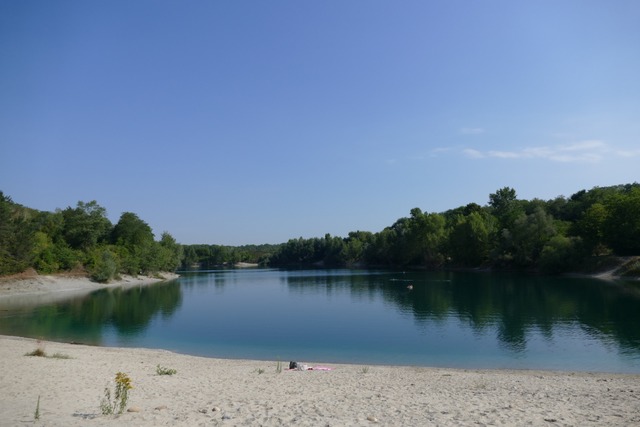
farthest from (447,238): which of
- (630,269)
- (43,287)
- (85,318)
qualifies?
(85,318)

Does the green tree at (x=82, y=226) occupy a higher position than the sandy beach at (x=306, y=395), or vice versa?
the green tree at (x=82, y=226)

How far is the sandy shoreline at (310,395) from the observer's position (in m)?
10.6

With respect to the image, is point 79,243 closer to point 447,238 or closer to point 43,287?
point 43,287

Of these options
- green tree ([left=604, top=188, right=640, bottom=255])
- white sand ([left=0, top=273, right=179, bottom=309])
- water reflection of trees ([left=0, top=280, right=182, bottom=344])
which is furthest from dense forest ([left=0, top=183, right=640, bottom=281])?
water reflection of trees ([left=0, top=280, right=182, bottom=344])

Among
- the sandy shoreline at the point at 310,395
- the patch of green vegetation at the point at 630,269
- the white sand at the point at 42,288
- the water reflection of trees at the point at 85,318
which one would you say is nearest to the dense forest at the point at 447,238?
the white sand at the point at 42,288

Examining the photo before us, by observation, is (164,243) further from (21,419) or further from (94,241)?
(21,419)

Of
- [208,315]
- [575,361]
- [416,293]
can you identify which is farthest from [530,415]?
[416,293]

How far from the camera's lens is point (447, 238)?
128 meters

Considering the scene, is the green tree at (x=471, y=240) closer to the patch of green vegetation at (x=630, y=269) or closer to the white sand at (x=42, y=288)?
the patch of green vegetation at (x=630, y=269)

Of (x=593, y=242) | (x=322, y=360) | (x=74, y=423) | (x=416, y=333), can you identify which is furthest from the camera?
(x=593, y=242)

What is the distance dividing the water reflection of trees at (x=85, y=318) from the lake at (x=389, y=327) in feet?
0.29

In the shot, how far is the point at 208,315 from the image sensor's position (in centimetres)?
4691

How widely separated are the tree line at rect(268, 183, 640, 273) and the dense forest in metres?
0.18

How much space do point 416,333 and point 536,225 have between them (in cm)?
7238
